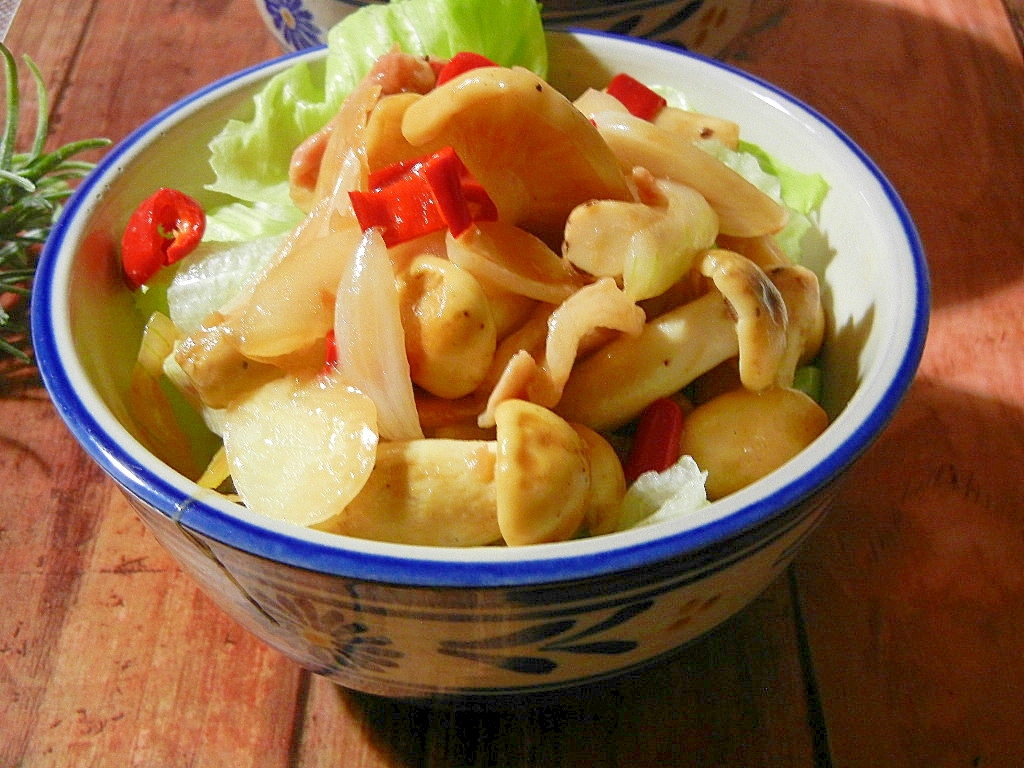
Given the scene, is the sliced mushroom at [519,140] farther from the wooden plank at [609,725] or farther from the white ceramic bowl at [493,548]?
the wooden plank at [609,725]

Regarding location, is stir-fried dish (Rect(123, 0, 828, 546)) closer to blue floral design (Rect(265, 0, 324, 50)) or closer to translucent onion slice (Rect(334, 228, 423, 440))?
translucent onion slice (Rect(334, 228, 423, 440))

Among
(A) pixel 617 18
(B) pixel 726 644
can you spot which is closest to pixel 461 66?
(A) pixel 617 18

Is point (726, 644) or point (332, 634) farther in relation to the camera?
point (726, 644)

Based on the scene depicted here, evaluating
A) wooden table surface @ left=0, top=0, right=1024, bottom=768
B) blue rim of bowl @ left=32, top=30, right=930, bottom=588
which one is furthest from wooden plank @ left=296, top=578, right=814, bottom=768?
blue rim of bowl @ left=32, top=30, right=930, bottom=588

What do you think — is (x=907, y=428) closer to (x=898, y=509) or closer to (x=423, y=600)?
(x=898, y=509)

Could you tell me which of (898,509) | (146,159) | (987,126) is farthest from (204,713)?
(987,126)

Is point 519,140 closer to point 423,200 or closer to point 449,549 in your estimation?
point 423,200
